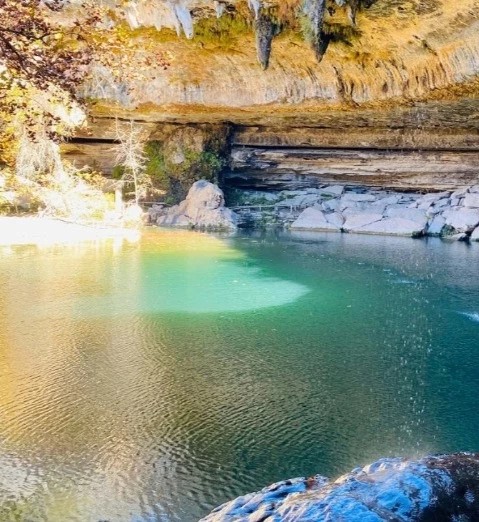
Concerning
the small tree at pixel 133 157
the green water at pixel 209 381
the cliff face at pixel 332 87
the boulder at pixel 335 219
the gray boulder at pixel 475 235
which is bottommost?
the green water at pixel 209 381

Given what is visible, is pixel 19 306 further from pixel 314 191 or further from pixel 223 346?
pixel 314 191

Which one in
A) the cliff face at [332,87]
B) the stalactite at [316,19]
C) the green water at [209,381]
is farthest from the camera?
the cliff face at [332,87]

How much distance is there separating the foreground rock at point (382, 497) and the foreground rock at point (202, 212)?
1981 cm

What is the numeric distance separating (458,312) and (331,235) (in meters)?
11.3

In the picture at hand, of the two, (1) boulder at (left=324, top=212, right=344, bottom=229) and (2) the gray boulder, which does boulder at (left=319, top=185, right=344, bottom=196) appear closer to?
(1) boulder at (left=324, top=212, right=344, bottom=229)

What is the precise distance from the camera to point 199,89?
20172 mm

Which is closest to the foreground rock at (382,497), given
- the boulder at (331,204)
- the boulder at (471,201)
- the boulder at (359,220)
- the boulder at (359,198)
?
the boulder at (359,220)

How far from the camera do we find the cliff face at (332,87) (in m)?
13.8

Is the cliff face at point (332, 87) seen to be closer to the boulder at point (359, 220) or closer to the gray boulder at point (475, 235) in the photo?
the boulder at point (359, 220)

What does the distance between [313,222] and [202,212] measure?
440 centimetres

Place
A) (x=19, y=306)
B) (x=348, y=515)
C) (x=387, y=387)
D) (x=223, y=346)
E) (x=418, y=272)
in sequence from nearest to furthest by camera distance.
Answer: (x=348, y=515), (x=387, y=387), (x=223, y=346), (x=19, y=306), (x=418, y=272)

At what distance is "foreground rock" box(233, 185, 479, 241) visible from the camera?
Result: 70.3 ft

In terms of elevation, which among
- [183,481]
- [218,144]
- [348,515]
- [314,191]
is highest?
[218,144]

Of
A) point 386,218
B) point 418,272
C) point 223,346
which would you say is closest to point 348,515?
point 223,346
